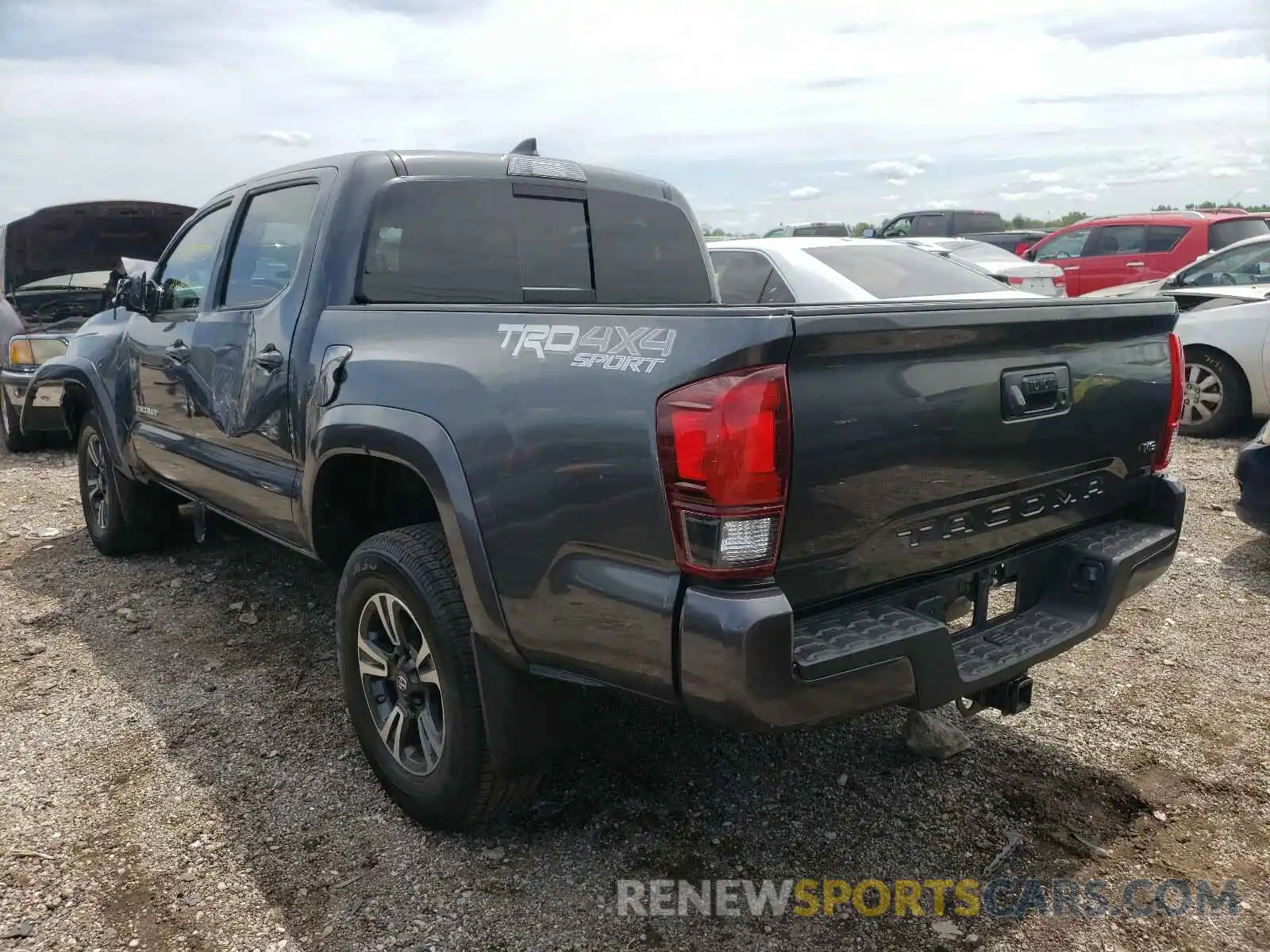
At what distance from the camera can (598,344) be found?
2287mm

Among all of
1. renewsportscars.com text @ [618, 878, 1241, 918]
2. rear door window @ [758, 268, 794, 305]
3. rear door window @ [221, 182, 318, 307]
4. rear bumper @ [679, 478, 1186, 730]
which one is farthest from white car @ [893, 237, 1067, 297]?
renewsportscars.com text @ [618, 878, 1241, 918]

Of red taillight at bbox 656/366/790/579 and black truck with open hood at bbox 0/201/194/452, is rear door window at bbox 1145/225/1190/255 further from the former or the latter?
red taillight at bbox 656/366/790/579

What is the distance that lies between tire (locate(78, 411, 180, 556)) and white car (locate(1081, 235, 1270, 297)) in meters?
8.09

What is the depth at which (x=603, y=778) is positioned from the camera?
3184 millimetres

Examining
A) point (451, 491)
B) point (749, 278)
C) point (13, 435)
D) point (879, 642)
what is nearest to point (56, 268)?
point (13, 435)

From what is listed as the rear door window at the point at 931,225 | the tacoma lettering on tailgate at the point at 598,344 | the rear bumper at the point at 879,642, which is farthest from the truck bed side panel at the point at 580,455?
the rear door window at the point at 931,225

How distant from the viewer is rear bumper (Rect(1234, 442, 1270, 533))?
484cm

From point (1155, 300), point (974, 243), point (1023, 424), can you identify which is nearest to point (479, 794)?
point (1023, 424)

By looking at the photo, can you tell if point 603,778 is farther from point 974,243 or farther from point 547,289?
point 974,243

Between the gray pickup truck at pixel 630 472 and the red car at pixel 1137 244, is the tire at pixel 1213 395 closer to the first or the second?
the red car at pixel 1137 244

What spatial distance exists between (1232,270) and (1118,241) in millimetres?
4646

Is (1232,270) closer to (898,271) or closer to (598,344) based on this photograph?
(898,271)

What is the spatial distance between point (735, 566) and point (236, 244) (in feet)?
9.76

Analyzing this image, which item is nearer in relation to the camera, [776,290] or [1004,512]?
[1004,512]
